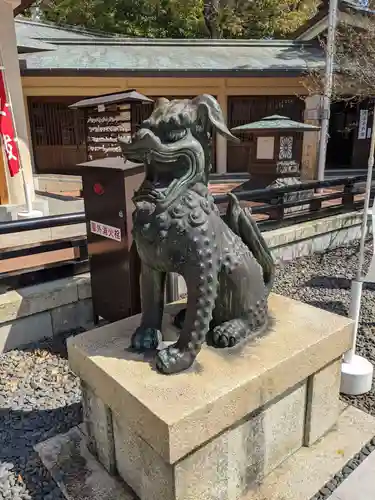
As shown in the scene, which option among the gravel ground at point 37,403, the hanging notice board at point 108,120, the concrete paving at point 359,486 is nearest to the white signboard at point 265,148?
the hanging notice board at point 108,120

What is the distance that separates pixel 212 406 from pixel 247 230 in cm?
103

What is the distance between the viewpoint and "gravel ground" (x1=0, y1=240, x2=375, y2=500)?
2.32 m

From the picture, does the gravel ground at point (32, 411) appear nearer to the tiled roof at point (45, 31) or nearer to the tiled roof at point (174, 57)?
the tiled roof at point (174, 57)

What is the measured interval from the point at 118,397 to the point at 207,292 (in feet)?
2.15

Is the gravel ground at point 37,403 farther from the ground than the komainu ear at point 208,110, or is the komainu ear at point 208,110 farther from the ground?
the komainu ear at point 208,110

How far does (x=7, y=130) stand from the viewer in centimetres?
720

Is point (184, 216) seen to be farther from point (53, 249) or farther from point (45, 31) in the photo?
point (45, 31)

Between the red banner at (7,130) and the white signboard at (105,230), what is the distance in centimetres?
469

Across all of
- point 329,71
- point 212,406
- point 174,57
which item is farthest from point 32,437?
point 174,57

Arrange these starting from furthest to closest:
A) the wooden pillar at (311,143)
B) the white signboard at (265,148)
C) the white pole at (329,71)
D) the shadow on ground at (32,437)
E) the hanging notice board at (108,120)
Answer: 1. the wooden pillar at (311,143)
2. the white pole at (329,71)
3. the white signboard at (265,148)
4. the hanging notice board at (108,120)
5. the shadow on ground at (32,437)

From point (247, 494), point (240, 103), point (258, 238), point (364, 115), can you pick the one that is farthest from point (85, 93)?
point (247, 494)

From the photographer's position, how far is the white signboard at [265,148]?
26.9ft

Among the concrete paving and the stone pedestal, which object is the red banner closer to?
the stone pedestal

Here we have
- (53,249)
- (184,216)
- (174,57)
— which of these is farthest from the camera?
(174,57)
